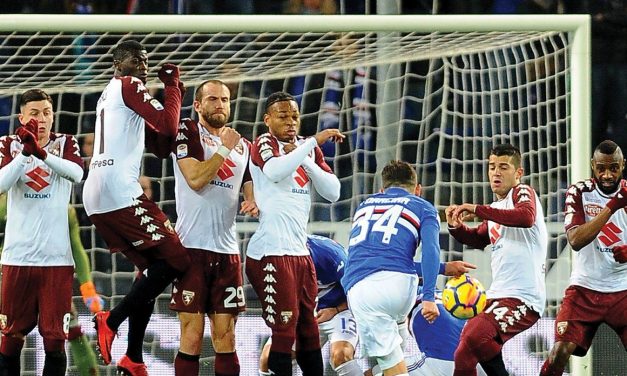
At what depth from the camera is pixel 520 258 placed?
7.56 metres

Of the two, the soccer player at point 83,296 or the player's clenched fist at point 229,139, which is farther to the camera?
the soccer player at point 83,296

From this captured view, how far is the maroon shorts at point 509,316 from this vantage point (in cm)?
744

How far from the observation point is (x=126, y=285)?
340 inches

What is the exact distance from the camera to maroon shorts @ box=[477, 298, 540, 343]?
24.4 feet

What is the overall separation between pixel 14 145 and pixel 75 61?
144 centimetres

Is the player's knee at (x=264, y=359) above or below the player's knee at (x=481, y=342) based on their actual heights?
below

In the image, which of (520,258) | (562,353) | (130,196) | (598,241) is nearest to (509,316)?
→ (520,258)

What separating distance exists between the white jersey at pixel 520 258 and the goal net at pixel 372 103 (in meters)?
0.73

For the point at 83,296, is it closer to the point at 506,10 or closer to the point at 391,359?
the point at 391,359

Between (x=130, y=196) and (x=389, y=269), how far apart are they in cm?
143

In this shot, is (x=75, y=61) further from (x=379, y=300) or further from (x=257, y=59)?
(x=379, y=300)

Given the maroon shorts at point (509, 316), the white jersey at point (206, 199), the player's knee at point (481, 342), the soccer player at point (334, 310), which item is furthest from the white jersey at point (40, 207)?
the maroon shorts at point (509, 316)

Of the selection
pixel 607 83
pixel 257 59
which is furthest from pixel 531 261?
pixel 607 83

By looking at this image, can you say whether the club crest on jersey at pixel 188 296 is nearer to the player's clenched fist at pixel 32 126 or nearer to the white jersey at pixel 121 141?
the white jersey at pixel 121 141
